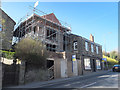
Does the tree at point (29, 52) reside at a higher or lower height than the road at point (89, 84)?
higher

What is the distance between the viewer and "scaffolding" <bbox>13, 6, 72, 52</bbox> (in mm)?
17792

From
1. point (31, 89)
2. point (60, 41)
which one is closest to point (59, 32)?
point (60, 41)

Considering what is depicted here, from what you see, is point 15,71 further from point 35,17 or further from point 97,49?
point 97,49

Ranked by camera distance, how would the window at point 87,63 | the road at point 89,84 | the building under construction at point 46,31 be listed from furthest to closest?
the window at point 87,63 → the building under construction at point 46,31 → the road at point 89,84

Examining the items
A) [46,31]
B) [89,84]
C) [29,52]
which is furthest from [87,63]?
[29,52]

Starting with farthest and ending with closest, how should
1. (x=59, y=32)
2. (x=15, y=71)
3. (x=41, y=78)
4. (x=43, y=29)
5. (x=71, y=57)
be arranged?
(x=59, y=32) → (x=43, y=29) → (x=71, y=57) → (x=41, y=78) → (x=15, y=71)

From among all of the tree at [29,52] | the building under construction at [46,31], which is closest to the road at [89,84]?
the tree at [29,52]

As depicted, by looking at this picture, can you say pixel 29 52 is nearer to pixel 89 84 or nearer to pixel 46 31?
pixel 89 84

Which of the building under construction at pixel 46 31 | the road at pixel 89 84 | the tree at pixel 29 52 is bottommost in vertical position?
the road at pixel 89 84

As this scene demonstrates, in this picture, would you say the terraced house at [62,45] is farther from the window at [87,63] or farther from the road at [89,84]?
the road at [89,84]

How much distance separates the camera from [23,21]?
19.6m

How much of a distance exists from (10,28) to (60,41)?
1019 cm

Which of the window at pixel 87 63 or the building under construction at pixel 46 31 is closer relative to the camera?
the building under construction at pixel 46 31

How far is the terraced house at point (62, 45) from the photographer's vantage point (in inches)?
619
